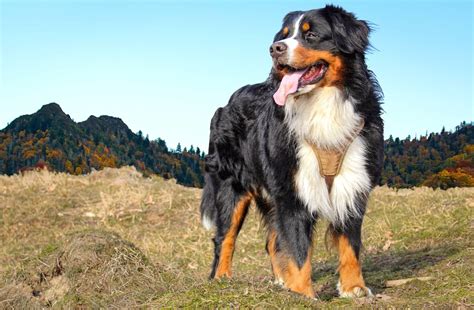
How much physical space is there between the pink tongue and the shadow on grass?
5.78 ft

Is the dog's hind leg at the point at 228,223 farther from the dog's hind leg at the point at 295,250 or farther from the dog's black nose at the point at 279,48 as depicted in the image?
the dog's black nose at the point at 279,48

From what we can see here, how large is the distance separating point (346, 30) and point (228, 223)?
2.30 metres

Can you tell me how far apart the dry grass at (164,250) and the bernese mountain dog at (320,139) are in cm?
45

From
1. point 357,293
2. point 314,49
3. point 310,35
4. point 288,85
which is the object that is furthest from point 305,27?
point 357,293

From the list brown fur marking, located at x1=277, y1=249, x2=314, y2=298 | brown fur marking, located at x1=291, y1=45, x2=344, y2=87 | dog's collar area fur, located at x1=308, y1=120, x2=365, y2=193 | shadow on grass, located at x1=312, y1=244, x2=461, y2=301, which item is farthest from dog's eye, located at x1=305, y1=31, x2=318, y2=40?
shadow on grass, located at x1=312, y1=244, x2=461, y2=301

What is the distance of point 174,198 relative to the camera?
11914mm

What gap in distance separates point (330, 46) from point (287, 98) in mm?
517

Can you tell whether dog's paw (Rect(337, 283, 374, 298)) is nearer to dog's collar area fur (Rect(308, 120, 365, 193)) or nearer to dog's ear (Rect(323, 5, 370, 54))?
dog's collar area fur (Rect(308, 120, 365, 193))

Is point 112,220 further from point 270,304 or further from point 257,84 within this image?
point 270,304

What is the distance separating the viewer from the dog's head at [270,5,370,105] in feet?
15.9

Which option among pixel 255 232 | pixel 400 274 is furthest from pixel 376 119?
pixel 255 232

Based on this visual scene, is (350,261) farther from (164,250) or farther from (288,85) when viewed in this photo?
(164,250)

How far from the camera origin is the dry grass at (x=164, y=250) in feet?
15.8

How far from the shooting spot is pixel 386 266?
6805mm
